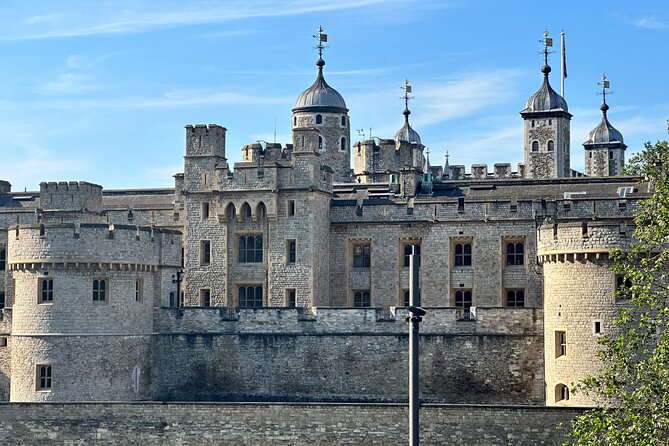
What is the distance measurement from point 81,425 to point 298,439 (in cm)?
712

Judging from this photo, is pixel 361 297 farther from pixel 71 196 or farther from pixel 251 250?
pixel 71 196

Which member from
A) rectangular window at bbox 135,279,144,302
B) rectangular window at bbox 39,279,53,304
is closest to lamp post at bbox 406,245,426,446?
rectangular window at bbox 39,279,53,304

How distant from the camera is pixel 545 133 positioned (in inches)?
3716

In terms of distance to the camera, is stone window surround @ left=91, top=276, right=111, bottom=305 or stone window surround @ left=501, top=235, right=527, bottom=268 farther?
stone window surround @ left=501, top=235, right=527, bottom=268

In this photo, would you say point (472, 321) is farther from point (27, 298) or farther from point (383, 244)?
point (27, 298)

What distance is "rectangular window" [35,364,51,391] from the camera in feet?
161

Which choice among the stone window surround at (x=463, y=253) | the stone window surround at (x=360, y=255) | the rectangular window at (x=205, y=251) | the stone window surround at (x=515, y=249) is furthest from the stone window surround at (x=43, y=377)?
the stone window surround at (x=515, y=249)

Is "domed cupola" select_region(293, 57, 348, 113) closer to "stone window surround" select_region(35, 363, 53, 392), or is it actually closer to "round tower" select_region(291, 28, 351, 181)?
"round tower" select_region(291, 28, 351, 181)

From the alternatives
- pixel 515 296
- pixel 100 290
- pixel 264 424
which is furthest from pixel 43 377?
pixel 515 296

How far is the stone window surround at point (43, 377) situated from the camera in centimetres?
4900

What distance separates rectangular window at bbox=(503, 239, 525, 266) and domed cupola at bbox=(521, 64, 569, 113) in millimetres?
38686

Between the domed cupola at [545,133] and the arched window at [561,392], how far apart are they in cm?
4785

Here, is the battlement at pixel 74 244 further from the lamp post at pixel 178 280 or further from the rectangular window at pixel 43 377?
the lamp post at pixel 178 280

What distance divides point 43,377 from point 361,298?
15.5 m
